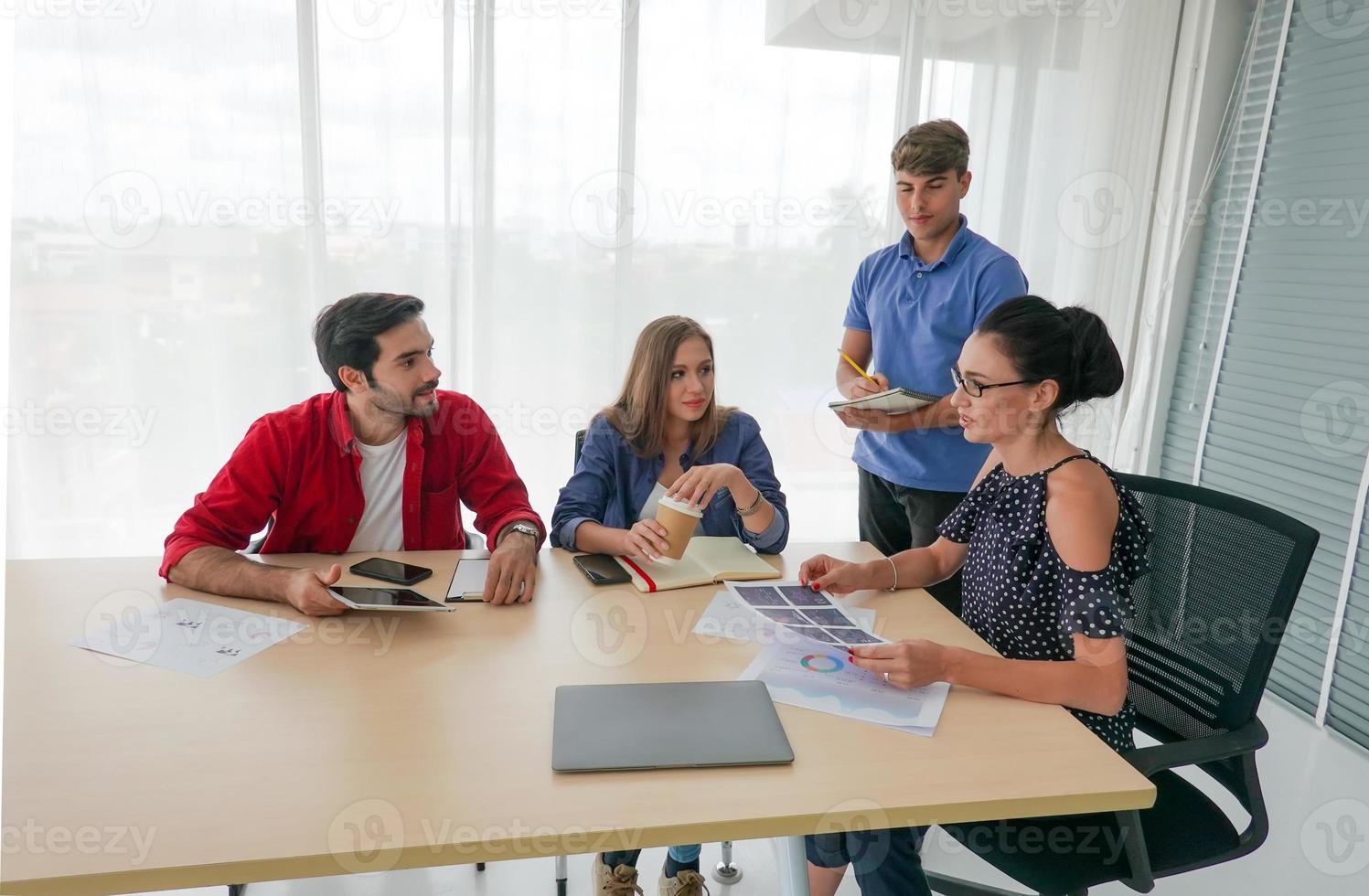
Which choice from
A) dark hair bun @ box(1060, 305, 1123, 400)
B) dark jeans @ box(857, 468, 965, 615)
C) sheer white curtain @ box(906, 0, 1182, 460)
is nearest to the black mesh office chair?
dark hair bun @ box(1060, 305, 1123, 400)

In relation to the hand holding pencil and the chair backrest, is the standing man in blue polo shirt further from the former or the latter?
the chair backrest

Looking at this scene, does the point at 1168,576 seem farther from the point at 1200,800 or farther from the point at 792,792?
the point at 792,792

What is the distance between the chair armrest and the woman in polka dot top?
8cm

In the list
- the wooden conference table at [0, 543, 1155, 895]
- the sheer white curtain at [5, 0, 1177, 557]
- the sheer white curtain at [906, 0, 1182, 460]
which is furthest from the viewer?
the sheer white curtain at [906, 0, 1182, 460]

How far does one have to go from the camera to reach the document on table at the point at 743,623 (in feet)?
4.86

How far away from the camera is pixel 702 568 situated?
1776 mm

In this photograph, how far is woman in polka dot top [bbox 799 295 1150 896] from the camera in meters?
1.30

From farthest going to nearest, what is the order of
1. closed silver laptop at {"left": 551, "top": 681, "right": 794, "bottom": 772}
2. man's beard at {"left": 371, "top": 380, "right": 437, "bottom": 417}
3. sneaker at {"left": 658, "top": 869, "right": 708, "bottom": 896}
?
man's beard at {"left": 371, "top": 380, "right": 437, "bottom": 417}
sneaker at {"left": 658, "top": 869, "right": 708, "bottom": 896}
closed silver laptop at {"left": 551, "top": 681, "right": 794, "bottom": 772}

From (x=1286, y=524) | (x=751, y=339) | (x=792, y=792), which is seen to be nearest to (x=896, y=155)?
(x=751, y=339)

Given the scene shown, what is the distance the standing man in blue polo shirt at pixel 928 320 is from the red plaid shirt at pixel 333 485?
88 cm

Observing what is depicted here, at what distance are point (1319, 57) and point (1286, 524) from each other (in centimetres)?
219

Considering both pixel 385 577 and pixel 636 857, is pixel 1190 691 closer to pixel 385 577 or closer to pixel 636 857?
pixel 636 857

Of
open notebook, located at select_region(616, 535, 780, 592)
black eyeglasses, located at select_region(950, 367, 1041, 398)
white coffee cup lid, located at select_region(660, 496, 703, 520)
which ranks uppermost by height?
black eyeglasses, located at select_region(950, 367, 1041, 398)

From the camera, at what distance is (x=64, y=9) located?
250cm
